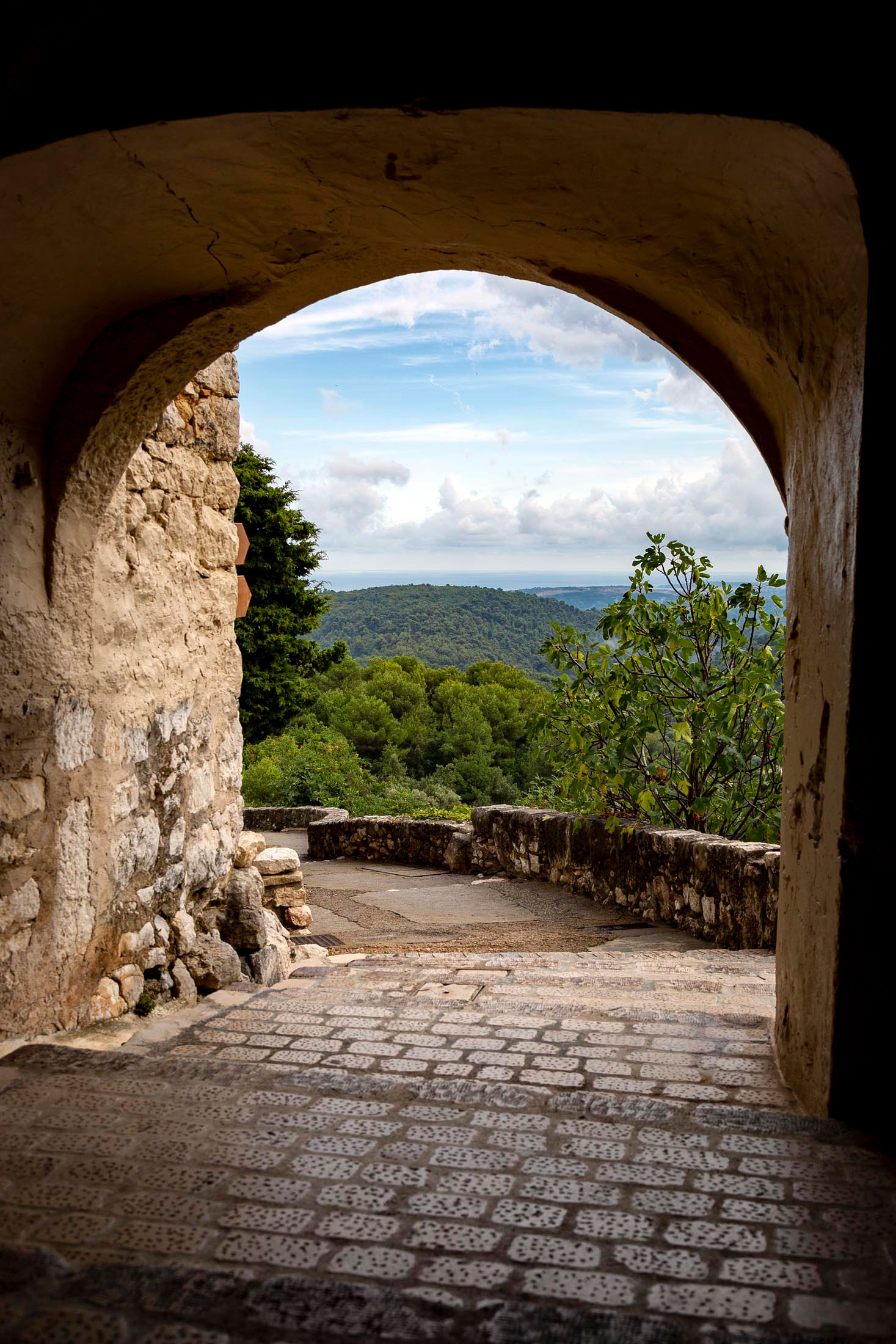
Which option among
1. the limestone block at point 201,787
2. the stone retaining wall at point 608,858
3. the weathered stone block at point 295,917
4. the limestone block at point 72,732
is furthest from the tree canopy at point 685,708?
the limestone block at point 72,732

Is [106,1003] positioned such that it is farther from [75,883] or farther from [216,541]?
[216,541]

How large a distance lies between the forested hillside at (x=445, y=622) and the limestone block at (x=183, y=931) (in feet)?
141

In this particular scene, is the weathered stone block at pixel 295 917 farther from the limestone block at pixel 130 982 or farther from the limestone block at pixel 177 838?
the limestone block at pixel 130 982

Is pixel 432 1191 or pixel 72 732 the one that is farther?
pixel 72 732

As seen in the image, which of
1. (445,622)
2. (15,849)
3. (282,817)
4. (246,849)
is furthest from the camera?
(445,622)

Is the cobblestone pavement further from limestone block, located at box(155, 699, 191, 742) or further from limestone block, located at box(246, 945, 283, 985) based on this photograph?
limestone block, located at box(155, 699, 191, 742)

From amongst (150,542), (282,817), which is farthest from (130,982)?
(282,817)

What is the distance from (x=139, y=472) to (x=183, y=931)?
1794 millimetres

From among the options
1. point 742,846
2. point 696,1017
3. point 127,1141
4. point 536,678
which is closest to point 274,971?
point 696,1017

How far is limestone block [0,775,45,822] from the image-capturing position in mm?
3002

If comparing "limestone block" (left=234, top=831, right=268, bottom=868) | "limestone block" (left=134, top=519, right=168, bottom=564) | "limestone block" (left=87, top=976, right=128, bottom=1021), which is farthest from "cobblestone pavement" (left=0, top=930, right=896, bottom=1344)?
"limestone block" (left=134, top=519, right=168, bottom=564)

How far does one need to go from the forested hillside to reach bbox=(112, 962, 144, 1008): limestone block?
4341 centimetres

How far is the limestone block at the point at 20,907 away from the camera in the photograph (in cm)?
301

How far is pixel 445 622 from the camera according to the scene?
183ft
